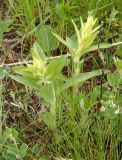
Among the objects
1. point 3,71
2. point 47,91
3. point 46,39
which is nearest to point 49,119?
point 47,91

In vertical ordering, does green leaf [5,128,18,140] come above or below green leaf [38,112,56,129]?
below

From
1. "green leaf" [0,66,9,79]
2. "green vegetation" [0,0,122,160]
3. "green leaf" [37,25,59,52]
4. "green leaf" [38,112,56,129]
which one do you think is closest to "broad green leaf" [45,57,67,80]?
"green vegetation" [0,0,122,160]

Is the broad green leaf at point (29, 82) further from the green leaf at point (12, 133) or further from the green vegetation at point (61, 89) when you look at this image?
the green leaf at point (12, 133)

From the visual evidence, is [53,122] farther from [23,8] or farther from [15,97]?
[23,8]

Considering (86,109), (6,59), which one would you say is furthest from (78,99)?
(6,59)

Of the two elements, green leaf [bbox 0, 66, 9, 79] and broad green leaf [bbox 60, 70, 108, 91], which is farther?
green leaf [bbox 0, 66, 9, 79]

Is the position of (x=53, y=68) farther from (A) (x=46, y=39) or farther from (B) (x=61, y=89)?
(A) (x=46, y=39)

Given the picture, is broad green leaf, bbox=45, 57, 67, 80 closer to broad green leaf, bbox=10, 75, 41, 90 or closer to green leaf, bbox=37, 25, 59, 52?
broad green leaf, bbox=10, 75, 41, 90

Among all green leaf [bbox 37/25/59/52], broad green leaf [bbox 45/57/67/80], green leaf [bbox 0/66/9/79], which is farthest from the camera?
green leaf [bbox 37/25/59/52]

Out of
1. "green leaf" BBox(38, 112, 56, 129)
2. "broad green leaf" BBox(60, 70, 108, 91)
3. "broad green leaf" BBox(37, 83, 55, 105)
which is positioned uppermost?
"broad green leaf" BBox(60, 70, 108, 91)
